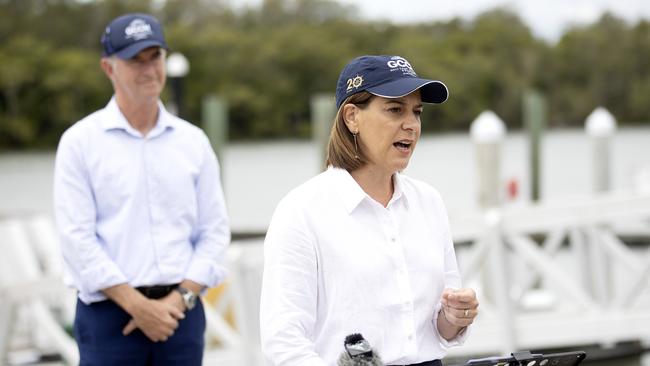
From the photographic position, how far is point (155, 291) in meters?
3.71

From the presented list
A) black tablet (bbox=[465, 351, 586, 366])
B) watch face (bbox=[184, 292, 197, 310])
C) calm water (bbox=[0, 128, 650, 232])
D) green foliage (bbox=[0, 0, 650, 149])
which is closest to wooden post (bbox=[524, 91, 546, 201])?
calm water (bbox=[0, 128, 650, 232])

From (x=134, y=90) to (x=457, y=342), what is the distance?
1.58 m

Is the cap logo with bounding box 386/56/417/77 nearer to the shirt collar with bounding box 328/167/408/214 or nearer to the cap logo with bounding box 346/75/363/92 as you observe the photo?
the cap logo with bounding box 346/75/363/92

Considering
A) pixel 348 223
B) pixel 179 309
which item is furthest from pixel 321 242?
pixel 179 309

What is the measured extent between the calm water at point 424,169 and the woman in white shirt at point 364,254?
77.7 feet

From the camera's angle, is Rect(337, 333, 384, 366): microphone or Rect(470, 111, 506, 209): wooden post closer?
Rect(337, 333, 384, 366): microphone

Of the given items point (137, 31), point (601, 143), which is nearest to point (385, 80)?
point (137, 31)

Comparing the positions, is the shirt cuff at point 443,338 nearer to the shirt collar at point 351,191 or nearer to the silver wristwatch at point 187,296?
the shirt collar at point 351,191

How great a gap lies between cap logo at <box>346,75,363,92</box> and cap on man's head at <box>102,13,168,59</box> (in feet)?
4.18

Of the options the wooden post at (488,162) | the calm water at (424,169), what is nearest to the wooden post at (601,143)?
the wooden post at (488,162)

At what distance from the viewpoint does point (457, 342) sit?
9.07 feet

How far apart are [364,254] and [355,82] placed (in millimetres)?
414

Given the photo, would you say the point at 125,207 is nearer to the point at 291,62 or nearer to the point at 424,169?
the point at 424,169

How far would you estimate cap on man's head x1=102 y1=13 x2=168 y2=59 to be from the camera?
3.71 metres
